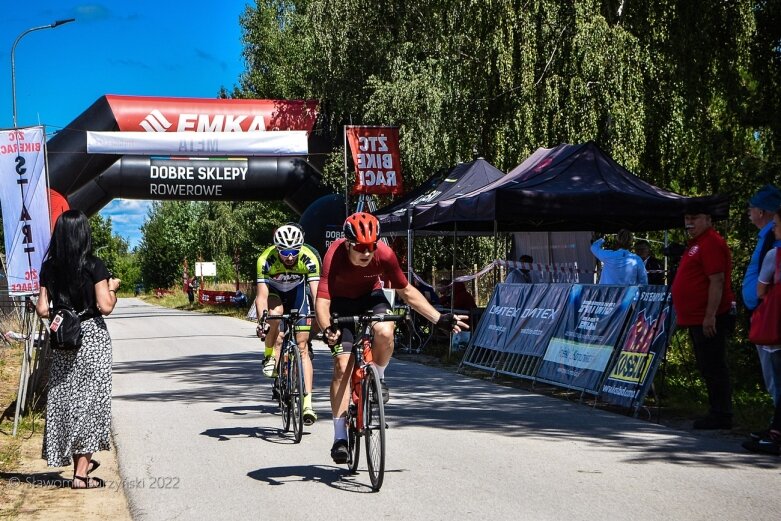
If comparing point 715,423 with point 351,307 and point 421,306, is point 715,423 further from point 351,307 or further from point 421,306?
point 351,307

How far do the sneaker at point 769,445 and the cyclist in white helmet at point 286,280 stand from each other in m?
3.83

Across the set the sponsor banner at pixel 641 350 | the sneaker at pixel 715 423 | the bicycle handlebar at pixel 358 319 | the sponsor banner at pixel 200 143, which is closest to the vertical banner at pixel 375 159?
the sponsor banner at pixel 200 143

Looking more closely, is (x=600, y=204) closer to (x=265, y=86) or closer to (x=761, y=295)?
(x=761, y=295)

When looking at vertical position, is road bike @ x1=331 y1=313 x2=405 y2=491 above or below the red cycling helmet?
below

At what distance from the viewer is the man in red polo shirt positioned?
31.3ft

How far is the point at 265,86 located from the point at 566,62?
29.9 metres

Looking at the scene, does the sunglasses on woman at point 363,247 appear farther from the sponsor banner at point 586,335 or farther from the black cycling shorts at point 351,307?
the sponsor banner at point 586,335

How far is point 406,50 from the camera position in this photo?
30109 millimetres

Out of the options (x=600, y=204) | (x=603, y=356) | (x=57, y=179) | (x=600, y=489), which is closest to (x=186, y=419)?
(x=603, y=356)

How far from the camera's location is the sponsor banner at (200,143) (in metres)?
27.4

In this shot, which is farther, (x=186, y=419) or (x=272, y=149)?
(x=272, y=149)

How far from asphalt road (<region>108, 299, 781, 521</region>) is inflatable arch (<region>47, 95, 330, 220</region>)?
15682 millimetres

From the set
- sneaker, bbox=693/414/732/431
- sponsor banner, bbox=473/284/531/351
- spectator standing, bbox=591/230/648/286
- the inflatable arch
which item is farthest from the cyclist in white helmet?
the inflatable arch

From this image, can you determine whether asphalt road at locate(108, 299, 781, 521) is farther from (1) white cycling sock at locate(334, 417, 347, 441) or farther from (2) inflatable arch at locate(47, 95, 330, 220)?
(2) inflatable arch at locate(47, 95, 330, 220)
